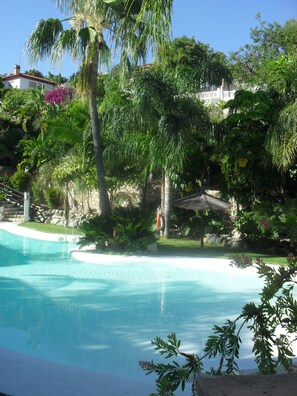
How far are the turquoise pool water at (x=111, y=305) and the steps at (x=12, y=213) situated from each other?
9789 millimetres

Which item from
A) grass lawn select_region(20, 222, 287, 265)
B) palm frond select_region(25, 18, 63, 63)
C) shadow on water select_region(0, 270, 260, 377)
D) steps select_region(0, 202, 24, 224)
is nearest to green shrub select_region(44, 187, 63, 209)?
steps select_region(0, 202, 24, 224)

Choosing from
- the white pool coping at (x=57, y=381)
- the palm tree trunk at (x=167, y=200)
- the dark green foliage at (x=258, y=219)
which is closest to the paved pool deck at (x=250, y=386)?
the white pool coping at (x=57, y=381)

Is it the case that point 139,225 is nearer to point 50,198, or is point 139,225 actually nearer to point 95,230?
point 95,230

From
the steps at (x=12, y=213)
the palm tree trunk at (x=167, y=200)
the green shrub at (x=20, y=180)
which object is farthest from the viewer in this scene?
the green shrub at (x=20, y=180)

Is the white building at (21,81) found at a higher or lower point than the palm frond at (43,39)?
higher

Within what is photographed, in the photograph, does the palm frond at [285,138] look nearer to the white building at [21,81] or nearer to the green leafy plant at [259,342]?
the green leafy plant at [259,342]

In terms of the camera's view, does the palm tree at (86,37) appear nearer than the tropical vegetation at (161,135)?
Yes

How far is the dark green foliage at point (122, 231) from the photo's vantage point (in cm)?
1365

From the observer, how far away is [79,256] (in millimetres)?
13578

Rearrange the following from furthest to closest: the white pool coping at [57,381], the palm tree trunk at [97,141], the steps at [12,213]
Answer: the steps at [12,213] → the palm tree trunk at [97,141] → the white pool coping at [57,381]

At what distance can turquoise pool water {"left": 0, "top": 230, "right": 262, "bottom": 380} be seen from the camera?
619 centimetres

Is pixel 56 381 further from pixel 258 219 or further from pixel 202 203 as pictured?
pixel 202 203

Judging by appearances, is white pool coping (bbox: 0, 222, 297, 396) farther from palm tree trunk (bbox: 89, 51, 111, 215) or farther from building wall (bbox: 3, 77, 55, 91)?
building wall (bbox: 3, 77, 55, 91)

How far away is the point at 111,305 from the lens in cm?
863
